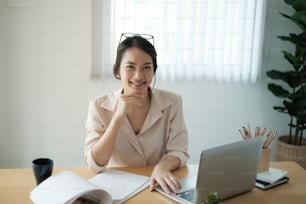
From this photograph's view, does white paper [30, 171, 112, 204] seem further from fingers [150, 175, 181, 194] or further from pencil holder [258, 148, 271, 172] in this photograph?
pencil holder [258, 148, 271, 172]

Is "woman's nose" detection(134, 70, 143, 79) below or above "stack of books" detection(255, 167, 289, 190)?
above

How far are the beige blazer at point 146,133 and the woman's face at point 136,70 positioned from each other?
109 mm

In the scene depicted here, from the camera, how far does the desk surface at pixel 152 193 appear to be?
126 centimetres

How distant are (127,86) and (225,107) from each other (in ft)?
5.07

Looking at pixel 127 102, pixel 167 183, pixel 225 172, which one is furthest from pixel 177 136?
pixel 225 172

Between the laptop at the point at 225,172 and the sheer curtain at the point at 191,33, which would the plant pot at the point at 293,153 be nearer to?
the sheer curtain at the point at 191,33

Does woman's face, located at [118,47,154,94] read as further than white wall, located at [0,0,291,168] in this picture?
No

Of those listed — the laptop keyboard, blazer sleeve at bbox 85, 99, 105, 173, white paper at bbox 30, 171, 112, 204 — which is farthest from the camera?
blazer sleeve at bbox 85, 99, 105, 173

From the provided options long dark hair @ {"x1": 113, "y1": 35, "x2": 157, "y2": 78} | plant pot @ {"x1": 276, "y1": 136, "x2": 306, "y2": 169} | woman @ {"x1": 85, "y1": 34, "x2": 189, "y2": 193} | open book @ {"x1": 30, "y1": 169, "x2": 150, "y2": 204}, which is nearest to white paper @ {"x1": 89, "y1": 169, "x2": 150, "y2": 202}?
open book @ {"x1": 30, "y1": 169, "x2": 150, "y2": 204}

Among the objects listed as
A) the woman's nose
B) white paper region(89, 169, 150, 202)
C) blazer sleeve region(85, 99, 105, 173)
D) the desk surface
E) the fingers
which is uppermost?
the woman's nose

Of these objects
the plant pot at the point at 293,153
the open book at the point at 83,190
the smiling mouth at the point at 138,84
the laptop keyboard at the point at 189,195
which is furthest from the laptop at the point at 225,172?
the plant pot at the point at 293,153

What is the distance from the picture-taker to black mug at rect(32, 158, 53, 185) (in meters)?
1.29

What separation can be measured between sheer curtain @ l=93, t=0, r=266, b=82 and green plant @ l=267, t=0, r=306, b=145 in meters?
0.22

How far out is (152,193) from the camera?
1312 millimetres
